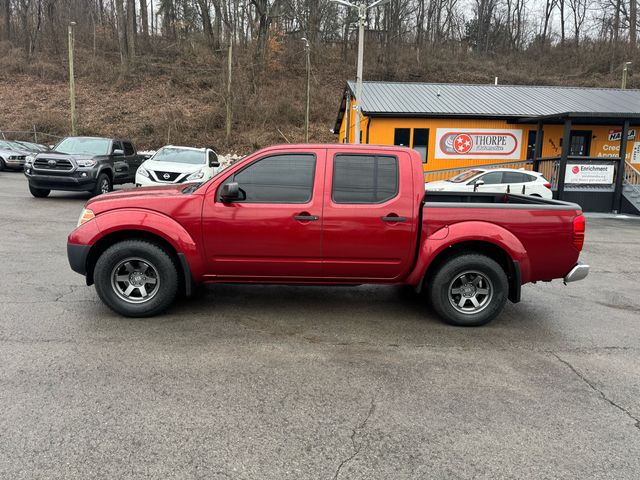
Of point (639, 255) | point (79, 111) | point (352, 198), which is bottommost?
point (639, 255)

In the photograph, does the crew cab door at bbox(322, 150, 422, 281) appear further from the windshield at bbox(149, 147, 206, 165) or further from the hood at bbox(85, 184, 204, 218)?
the windshield at bbox(149, 147, 206, 165)

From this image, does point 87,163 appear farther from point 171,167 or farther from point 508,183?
point 508,183

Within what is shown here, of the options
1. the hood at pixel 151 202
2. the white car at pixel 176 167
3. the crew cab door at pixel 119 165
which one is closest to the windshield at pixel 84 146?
the crew cab door at pixel 119 165

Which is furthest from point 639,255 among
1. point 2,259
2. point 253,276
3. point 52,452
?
point 2,259

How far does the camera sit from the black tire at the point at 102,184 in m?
14.4

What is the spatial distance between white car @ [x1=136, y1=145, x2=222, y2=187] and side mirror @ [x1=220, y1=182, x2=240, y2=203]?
26.5ft

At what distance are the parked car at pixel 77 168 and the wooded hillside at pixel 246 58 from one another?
19.7 meters

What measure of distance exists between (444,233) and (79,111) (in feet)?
130

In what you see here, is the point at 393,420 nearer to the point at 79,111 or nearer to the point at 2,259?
the point at 2,259

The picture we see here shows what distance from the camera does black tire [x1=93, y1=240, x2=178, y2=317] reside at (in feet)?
16.9

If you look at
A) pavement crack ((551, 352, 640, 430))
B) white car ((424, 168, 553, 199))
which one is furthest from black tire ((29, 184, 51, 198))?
pavement crack ((551, 352, 640, 430))

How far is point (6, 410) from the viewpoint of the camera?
336cm

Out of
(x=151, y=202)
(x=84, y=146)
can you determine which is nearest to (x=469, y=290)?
(x=151, y=202)

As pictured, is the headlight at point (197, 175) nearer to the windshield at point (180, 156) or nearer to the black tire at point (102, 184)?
the windshield at point (180, 156)
